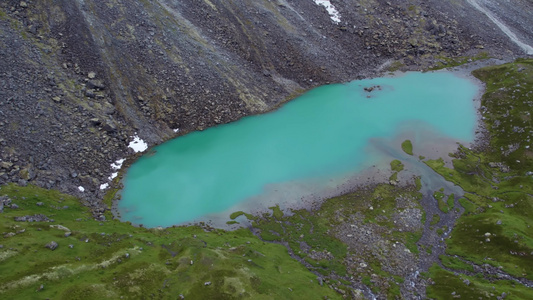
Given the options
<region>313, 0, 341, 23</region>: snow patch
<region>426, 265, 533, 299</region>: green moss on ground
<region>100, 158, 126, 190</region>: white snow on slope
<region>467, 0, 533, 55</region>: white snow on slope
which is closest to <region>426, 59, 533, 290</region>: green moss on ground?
<region>426, 265, 533, 299</region>: green moss on ground

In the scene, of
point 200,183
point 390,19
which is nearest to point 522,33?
point 390,19

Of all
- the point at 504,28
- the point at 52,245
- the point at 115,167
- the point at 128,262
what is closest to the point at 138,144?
the point at 115,167

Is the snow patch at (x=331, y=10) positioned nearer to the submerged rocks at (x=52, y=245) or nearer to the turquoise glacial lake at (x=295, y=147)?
the turquoise glacial lake at (x=295, y=147)

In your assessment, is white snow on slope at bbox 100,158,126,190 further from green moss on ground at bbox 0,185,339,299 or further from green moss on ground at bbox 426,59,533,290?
green moss on ground at bbox 426,59,533,290

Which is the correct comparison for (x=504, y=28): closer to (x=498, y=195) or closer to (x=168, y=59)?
(x=498, y=195)

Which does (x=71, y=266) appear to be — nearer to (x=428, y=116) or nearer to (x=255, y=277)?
(x=255, y=277)

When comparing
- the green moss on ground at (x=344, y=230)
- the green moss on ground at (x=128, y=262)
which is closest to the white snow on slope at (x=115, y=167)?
the green moss on ground at (x=128, y=262)
